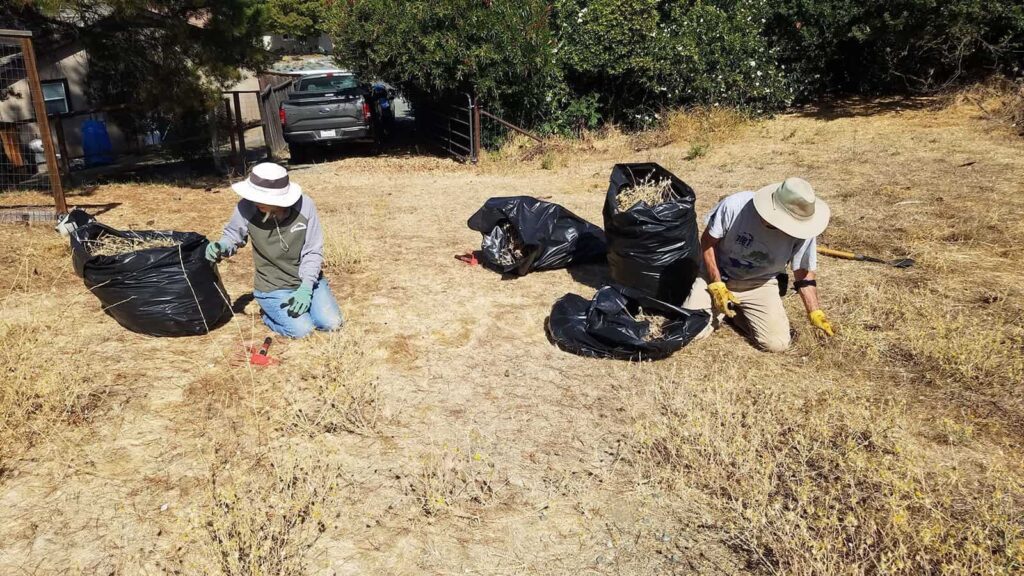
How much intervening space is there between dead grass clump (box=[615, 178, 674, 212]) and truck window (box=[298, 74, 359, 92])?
26.5 ft

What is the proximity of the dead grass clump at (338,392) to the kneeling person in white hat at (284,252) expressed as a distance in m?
0.34

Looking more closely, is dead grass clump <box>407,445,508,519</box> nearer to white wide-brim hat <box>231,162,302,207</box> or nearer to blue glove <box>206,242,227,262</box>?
white wide-brim hat <box>231,162,302,207</box>

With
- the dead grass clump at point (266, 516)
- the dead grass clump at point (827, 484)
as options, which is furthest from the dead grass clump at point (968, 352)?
the dead grass clump at point (266, 516)

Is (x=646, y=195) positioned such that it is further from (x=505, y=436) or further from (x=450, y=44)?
(x=450, y=44)

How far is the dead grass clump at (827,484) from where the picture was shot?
2.31m

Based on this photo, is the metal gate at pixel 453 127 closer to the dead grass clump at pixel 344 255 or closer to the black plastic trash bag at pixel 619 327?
the dead grass clump at pixel 344 255

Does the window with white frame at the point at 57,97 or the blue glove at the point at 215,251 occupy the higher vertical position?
the window with white frame at the point at 57,97

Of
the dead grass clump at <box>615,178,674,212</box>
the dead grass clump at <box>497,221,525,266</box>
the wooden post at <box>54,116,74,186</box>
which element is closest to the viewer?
the dead grass clump at <box>615,178,674,212</box>

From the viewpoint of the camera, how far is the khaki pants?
4.05 m

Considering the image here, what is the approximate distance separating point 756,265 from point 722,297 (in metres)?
0.34

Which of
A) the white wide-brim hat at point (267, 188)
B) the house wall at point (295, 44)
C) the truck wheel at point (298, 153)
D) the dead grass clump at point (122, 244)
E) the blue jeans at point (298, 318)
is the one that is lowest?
the truck wheel at point (298, 153)

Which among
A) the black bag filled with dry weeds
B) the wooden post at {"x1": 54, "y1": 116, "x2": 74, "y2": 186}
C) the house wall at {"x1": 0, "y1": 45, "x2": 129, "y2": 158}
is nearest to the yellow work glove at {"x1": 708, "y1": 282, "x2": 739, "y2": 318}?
the black bag filled with dry weeds

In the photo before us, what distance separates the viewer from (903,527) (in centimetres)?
233

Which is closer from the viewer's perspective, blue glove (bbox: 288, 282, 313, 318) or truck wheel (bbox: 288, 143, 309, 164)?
blue glove (bbox: 288, 282, 313, 318)
